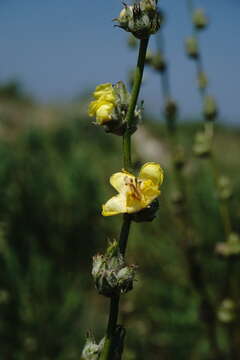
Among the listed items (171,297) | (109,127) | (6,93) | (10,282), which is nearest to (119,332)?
(109,127)

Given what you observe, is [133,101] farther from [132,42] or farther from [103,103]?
[132,42]

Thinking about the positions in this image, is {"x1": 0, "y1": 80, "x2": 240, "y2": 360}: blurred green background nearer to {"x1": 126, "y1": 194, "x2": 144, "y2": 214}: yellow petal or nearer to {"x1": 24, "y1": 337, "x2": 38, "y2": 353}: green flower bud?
{"x1": 24, "y1": 337, "x2": 38, "y2": 353}: green flower bud

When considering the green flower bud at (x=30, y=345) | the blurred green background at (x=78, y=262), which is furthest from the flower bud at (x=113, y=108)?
the green flower bud at (x=30, y=345)

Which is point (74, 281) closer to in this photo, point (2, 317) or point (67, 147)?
point (2, 317)

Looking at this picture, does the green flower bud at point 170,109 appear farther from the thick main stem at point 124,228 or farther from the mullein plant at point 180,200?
the thick main stem at point 124,228

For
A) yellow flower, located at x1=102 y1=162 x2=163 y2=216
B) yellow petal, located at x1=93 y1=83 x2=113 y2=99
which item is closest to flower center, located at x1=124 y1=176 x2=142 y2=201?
yellow flower, located at x1=102 y1=162 x2=163 y2=216
